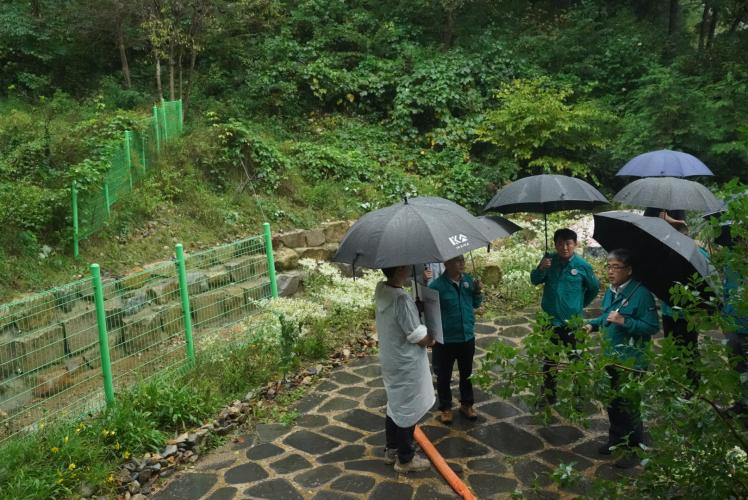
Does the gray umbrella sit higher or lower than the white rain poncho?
higher

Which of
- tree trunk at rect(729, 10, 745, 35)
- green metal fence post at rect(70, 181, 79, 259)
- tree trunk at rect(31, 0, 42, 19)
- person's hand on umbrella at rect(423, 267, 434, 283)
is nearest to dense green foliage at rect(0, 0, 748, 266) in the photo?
tree trunk at rect(31, 0, 42, 19)

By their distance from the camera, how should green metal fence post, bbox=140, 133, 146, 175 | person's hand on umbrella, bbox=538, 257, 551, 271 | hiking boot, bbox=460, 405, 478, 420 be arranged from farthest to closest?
green metal fence post, bbox=140, 133, 146, 175, hiking boot, bbox=460, 405, 478, 420, person's hand on umbrella, bbox=538, 257, 551, 271

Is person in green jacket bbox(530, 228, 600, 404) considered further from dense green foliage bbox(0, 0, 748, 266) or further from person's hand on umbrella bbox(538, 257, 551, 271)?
dense green foliage bbox(0, 0, 748, 266)

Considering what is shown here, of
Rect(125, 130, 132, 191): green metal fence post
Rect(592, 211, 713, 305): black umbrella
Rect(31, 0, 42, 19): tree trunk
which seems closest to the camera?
Rect(592, 211, 713, 305): black umbrella

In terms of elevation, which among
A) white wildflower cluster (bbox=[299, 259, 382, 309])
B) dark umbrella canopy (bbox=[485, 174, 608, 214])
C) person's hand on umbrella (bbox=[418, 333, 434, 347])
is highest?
dark umbrella canopy (bbox=[485, 174, 608, 214])

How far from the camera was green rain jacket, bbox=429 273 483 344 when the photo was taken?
5.38 meters

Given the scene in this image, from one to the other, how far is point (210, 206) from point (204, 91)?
22.2 ft

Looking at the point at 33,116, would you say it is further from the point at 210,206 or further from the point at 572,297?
the point at 572,297

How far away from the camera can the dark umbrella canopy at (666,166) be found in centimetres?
823

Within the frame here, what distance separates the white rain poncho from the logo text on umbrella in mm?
567

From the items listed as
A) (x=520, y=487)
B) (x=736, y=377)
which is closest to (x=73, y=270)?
(x=520, y=487)

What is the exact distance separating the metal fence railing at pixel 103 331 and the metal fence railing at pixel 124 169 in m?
2.12

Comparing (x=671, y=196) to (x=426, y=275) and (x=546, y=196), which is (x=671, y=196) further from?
(x=426, y=275)

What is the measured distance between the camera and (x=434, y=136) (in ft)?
48.3
